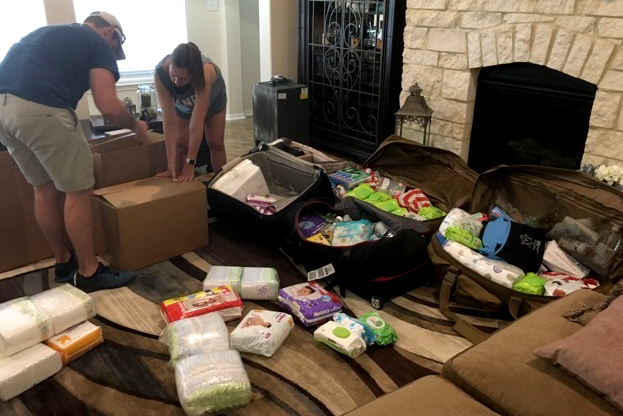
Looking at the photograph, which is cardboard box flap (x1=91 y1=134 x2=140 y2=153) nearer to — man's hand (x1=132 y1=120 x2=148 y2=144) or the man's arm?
man's hand (x1=132 y1=120 x2=148 y2=144)

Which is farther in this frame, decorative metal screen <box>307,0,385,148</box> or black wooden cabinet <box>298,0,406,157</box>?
decorative metal screen <box>307,0,385,148</box>

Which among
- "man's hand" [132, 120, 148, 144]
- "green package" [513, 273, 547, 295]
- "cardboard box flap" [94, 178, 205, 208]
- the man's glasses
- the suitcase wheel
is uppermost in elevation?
the man's glasses

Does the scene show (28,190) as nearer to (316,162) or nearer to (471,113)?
(316,162)

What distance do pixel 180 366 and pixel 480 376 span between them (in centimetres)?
97

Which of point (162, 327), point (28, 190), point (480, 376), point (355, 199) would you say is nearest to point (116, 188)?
point (28, 190)

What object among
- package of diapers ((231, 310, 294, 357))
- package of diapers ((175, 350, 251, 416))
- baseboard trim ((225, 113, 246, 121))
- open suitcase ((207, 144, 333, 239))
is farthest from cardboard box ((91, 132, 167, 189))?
baseboard trim ((225, 113, 246, 121))

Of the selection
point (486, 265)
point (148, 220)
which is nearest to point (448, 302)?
point (486, 265)

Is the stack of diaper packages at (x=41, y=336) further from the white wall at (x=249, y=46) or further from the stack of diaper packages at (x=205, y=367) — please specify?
the white wall at (x=249, y=46)

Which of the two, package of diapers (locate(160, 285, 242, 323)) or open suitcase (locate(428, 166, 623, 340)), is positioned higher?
open suitcase (locate(428, 166, 623, 340))

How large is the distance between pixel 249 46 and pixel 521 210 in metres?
3.80

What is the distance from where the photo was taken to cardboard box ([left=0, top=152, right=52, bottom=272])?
7.79 feet

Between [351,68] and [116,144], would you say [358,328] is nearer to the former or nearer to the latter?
[116,144]

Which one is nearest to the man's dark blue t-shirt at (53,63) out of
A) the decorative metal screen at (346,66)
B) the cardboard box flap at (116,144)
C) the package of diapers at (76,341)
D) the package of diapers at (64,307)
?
the cardboard box flap at (116,144)

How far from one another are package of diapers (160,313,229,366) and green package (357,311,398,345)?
546 millimetres
